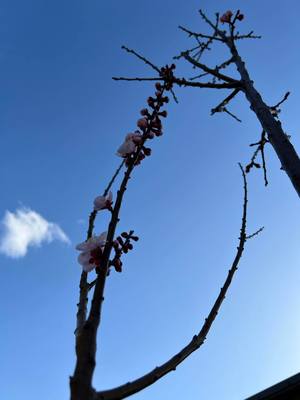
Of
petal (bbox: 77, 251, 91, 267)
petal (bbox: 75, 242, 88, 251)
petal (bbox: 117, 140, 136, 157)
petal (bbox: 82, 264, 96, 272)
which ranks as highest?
petal (bbox: 117, 140, 136, 157)

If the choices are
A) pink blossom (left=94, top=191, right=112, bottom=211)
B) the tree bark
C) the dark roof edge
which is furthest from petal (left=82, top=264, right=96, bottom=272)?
the dark roof edge

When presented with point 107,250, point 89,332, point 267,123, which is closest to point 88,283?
point 107,250

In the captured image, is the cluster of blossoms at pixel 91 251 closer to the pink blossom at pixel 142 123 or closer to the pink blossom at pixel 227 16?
the pink blossom at pixel 142 123

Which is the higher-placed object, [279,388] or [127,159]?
[127,159]

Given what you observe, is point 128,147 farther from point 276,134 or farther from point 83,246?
point 276,134

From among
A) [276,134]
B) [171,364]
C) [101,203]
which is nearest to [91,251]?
[101,203]

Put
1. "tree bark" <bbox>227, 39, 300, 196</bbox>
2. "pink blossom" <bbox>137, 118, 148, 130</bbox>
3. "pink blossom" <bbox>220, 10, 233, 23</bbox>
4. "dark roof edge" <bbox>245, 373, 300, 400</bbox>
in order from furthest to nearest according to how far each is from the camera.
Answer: "pink blossom" <bbox>220, 10, 233, 23</bbox>
"dark roof edge" <bbox>245, 373, 300, 400</bbox>
"tree bark" <bbox>227, 39, 300, 196</bbox>
"pink blossom" <bbox>137, 118, 148, 130</bbox>

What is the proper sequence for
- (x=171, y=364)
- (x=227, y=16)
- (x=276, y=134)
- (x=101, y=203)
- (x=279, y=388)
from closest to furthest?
(x=171, y=364) < (x=101, y=203) < (x=276, y=134) < (x=279, y=388) < (x=227, y=16)

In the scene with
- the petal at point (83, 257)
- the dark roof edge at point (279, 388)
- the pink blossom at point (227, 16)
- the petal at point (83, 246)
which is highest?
the pink blossom at point (227, 16)

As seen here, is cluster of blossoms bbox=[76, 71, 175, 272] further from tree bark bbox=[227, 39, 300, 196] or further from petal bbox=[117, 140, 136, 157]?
tree bark bbox=[227, 39, 300, 196]

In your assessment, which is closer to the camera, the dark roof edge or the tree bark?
the tree bark

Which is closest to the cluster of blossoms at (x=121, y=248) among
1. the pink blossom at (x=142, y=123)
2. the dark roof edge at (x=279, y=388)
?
the pink blossom at (x=142, y=123)

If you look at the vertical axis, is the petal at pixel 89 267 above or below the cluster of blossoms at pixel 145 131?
below

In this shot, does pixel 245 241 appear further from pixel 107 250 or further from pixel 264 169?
pixel 264 169
